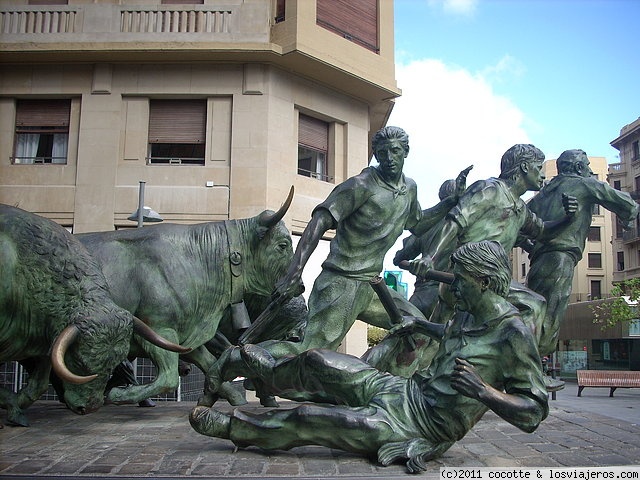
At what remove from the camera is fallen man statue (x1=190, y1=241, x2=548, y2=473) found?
3.02m

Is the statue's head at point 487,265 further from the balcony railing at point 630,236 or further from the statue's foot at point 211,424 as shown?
the balcony railing at point 630,236

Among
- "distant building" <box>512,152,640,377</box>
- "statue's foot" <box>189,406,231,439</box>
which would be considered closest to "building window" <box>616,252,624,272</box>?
"distant building" <box>512,152,640,377</box>

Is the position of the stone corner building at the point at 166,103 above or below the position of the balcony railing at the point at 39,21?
below

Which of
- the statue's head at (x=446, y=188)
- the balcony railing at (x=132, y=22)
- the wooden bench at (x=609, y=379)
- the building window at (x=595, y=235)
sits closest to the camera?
the statue's head at (x=446, y=188)

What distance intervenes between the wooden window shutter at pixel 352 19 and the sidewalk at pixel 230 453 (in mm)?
13232

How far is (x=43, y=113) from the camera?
16.1 m

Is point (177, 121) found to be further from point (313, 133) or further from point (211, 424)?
point (211, 424)

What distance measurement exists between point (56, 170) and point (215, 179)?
3.98 metres

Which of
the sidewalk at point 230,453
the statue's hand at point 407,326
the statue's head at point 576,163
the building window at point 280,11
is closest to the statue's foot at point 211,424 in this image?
the sidewalk at point 230,453

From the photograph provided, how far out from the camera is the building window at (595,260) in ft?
158

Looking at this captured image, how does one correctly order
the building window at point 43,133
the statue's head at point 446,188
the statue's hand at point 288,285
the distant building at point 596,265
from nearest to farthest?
1. the statue's hand at point 288,285
2. the statue's head at point 446,188
3. the building window at point 43,133
4. the distant building at point 596,265

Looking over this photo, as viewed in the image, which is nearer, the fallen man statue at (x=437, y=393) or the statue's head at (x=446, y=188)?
the fallen man statue at (x=437, y=393)

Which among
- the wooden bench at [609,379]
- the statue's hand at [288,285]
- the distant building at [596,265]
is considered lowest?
the wooden bench at [609,379]

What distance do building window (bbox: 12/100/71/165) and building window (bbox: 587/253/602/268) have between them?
42.2m
